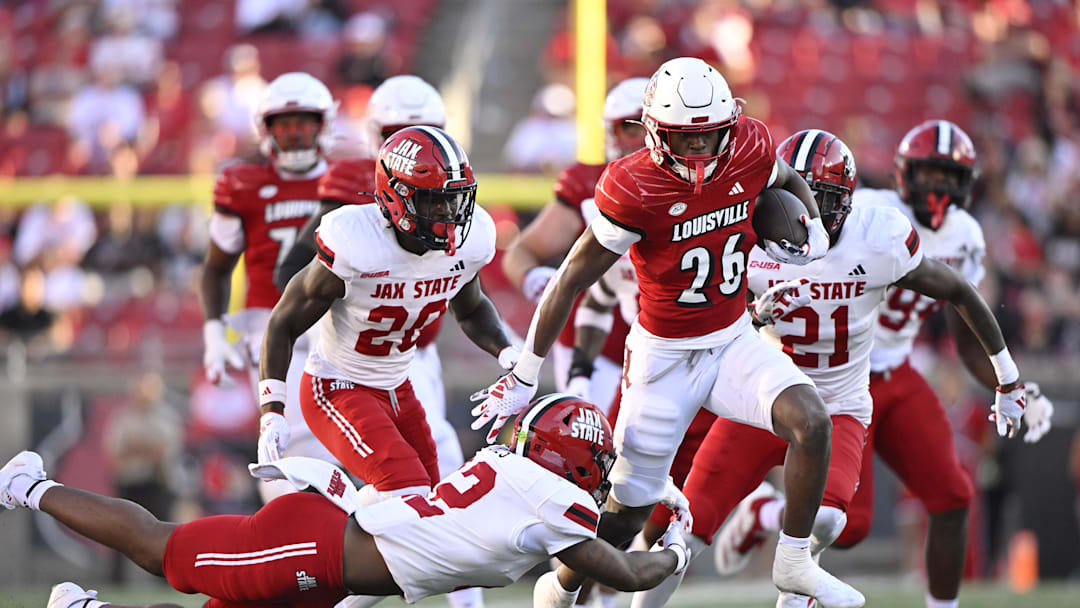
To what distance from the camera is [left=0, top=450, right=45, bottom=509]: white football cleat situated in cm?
473

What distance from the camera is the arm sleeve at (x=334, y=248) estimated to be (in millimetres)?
4984

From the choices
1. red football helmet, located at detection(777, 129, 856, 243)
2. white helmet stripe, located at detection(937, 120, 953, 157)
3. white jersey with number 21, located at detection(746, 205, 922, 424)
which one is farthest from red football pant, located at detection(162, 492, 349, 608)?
white helmet stripe, located at detection(937, 120, 953, 157)

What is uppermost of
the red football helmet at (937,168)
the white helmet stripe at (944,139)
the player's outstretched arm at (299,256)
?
the white helmet stripe at (944,139)

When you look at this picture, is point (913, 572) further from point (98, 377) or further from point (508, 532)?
point (508, 532)

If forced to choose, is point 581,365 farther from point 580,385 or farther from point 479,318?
point 479,318

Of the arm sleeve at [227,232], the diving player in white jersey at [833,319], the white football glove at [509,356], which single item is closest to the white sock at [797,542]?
the diving player in white jersey at [833,319]

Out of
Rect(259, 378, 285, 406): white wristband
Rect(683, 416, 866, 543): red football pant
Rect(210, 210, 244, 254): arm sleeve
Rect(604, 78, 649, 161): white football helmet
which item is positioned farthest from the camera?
Rect(210, 210, 244, 254): arm sleeve

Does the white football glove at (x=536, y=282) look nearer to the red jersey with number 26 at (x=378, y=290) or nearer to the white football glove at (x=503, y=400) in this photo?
the red jersey with number 26 at (x=378, y=290)

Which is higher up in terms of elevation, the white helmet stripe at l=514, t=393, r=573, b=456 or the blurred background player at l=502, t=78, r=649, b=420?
the blurred background player at l=502, t=78, r=649, b=420

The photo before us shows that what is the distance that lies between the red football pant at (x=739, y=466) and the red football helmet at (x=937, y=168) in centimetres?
112

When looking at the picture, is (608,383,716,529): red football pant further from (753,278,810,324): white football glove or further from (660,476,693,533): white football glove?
(660,476,693,533): white football glove

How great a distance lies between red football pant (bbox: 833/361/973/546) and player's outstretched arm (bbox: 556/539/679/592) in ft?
5.31

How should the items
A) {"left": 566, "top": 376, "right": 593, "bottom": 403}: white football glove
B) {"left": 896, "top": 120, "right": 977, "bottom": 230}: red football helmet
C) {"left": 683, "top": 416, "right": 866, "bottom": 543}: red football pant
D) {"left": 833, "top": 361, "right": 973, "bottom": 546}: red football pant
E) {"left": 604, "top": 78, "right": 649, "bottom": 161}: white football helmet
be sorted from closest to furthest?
{"left": 683, "top": 416, "right": 866, "bottom": 543}: red football pant < {"left": 833, "top": 361, "right": 973, "bottom": 546}: red football pant < {"left": 896, "top": 120, "right": 977, "bottom": 230}: red football helmet < {"left": 566, "top": 376, "right": 593, "bottom": 403}: white football glove < {"left": 604, "top": 78, "right": 649, "bottom": 161}: white football helmet

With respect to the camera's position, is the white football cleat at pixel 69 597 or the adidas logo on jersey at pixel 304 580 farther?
the white football cleat at pixel 69 597
